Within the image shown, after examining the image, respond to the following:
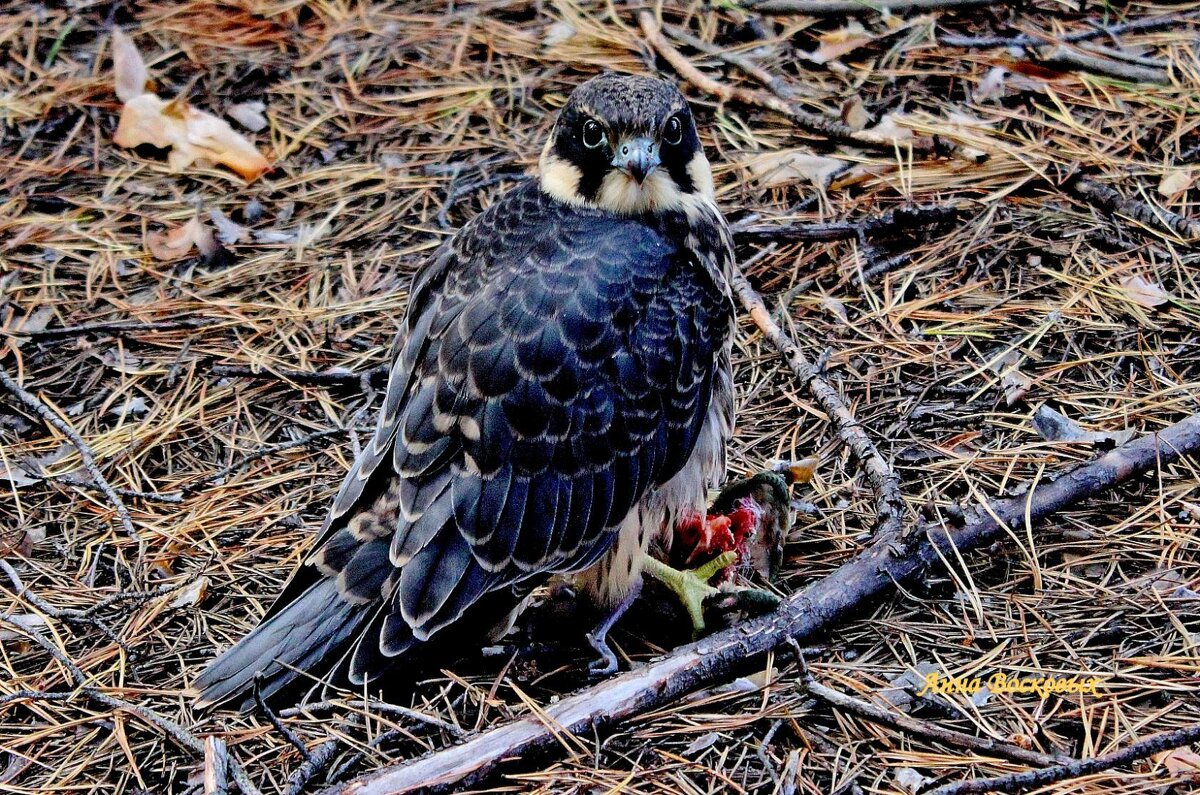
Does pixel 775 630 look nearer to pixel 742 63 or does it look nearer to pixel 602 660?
pixel 602 660

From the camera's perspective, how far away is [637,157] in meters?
3.54

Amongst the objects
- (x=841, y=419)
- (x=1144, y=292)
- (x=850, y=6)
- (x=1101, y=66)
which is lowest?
(x=841, y=419)

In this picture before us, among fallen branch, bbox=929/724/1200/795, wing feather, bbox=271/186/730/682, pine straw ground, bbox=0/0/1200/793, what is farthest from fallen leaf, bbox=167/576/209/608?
fallen branch, bbox=929/724/1200/795

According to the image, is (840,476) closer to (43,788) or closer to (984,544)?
(984,544)

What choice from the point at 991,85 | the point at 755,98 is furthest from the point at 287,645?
the point at 991,85

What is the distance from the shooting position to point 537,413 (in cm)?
340

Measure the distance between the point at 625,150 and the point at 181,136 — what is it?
2756mm

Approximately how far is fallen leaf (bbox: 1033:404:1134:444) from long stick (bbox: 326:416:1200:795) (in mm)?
153

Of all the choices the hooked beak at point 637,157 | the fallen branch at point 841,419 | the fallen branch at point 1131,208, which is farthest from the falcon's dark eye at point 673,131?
the fallen branch at point 1131,208

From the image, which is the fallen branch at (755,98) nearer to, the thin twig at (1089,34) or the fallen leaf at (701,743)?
the thin twig at (1089,34)

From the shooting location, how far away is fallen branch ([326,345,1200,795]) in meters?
2.90

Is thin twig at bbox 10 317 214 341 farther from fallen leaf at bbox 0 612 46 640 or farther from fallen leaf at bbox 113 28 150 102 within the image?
fallen leaf at bbox 113 28 150 102

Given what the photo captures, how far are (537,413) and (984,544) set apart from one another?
1.32m

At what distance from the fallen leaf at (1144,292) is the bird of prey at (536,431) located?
1580mm
